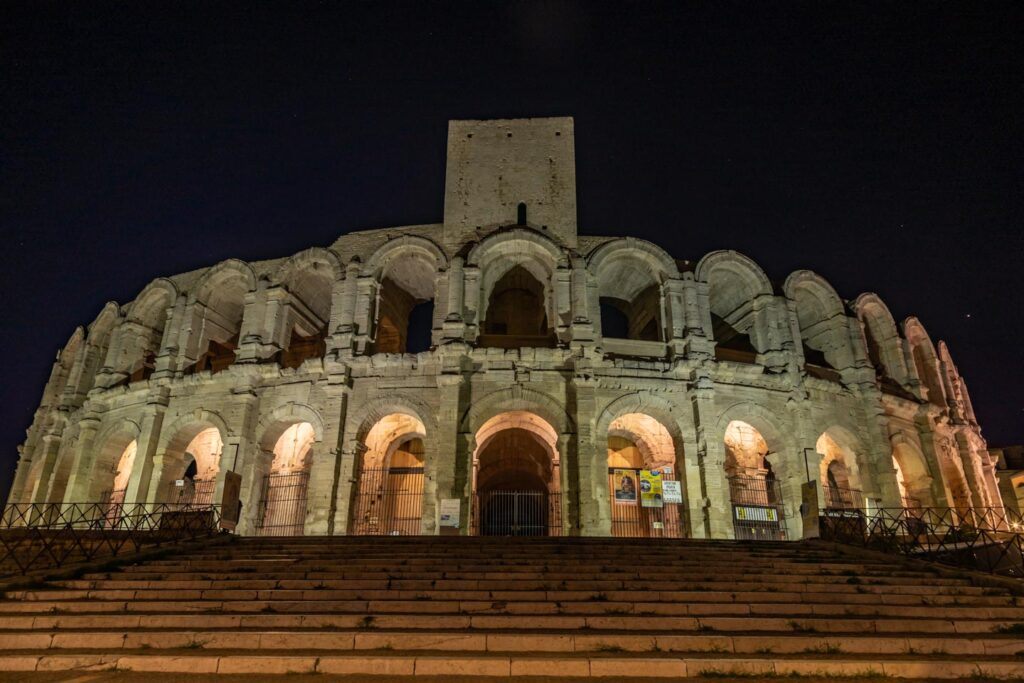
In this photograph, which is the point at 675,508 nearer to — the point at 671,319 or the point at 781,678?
the point at 671,319

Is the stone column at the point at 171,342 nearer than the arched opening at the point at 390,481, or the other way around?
the arched opening at the point at 390,481

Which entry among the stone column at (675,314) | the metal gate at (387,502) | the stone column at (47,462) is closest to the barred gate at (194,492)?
the stone column at (47,462)

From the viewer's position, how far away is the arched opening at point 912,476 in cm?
2022

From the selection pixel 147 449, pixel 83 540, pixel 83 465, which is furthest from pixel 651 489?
pixel 83 465

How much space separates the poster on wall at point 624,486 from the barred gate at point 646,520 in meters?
0.08

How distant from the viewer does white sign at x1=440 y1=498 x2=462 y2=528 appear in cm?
1524

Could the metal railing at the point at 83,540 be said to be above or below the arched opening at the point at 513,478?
below

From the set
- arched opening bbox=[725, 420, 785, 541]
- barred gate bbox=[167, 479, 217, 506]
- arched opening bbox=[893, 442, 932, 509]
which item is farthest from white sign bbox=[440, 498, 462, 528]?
arched opening bbox=[893, 442, 932, 509]

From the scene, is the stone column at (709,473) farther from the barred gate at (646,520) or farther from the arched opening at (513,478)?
the arched opening at (513,478)

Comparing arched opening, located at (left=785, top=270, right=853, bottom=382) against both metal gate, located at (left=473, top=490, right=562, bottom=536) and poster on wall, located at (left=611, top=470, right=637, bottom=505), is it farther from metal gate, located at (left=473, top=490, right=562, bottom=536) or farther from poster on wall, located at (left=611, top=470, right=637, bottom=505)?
metal gate, located at (left=473, top=490, right=562, bottom=536)

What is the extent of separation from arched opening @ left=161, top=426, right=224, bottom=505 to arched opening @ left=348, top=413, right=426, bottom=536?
4364mm

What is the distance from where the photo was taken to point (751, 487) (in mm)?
20250

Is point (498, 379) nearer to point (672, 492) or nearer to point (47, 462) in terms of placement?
point (672, 492)

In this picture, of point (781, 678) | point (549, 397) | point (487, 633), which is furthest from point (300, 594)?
point (549, 397)
